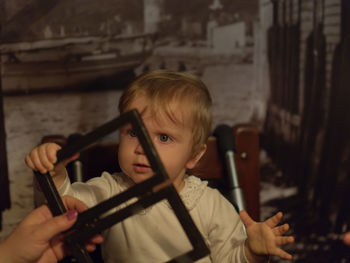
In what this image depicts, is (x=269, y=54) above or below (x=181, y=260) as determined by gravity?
above

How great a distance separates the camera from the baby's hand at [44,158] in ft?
1.53

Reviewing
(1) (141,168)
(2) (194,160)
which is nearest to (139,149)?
(1) (141,168)

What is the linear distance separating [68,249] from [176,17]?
623mm

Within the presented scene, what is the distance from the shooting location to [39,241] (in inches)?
18.7

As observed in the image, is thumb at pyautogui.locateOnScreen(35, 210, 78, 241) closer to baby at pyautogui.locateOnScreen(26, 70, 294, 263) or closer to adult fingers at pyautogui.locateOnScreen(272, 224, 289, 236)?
baby at pyautogui.locateOnScreen(26, 70, 294, 263)

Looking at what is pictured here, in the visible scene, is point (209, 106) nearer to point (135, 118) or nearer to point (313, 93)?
point (135, 118)

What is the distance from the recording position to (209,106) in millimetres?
537

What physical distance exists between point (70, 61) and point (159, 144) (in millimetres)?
529

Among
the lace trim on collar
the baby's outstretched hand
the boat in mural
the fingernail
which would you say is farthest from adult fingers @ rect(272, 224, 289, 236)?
the boat in mural

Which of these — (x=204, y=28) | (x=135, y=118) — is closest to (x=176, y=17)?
(x=204, y=28)

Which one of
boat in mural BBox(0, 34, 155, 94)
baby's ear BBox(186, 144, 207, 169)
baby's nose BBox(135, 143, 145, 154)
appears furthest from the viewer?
boat in mural BBox(0, 34, 155, 94)

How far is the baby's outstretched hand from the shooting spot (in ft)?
1.65

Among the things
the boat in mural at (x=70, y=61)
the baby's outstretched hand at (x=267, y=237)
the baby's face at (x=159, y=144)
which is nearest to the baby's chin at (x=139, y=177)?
the baby's face at (x=159, y=144)

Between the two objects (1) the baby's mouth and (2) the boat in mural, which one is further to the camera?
(2) the boat in mural
